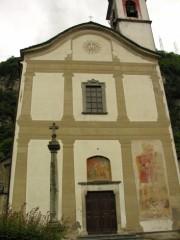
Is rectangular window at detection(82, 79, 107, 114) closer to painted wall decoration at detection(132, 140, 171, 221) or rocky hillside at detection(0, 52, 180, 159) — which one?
painted wall decoration at detection(132, 140, 171, 221)

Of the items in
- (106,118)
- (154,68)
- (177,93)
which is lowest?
(106,118)

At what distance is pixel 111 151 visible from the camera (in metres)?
12.6

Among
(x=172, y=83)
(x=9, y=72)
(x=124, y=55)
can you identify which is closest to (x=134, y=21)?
(x=124, y=55)

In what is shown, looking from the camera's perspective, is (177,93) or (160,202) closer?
(160,202)

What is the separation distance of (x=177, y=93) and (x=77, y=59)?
85.3 feet

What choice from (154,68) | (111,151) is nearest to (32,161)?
(111,151)

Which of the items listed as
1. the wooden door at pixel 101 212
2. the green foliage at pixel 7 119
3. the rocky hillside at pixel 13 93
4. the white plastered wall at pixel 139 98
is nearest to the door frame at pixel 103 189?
the wooden door at pixel 101 212

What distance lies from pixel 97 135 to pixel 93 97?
6.75 feet

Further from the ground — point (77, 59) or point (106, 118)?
point (77, 59)

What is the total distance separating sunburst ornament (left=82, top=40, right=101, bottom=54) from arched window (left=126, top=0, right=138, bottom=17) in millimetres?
4761

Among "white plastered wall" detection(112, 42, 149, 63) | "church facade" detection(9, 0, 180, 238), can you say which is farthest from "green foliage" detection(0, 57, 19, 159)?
"white plastered wall" detection(112, 42, 149, 63)

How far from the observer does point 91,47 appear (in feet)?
51.0

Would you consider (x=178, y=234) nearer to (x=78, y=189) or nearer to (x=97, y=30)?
(x=78, y=189)

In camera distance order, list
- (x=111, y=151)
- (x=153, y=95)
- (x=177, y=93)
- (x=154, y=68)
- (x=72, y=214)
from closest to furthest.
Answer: (x=72, y=214) < (x=111, y=151) < (x=153, y=95) < (x=154, y=68) < (x=177, y=93)
